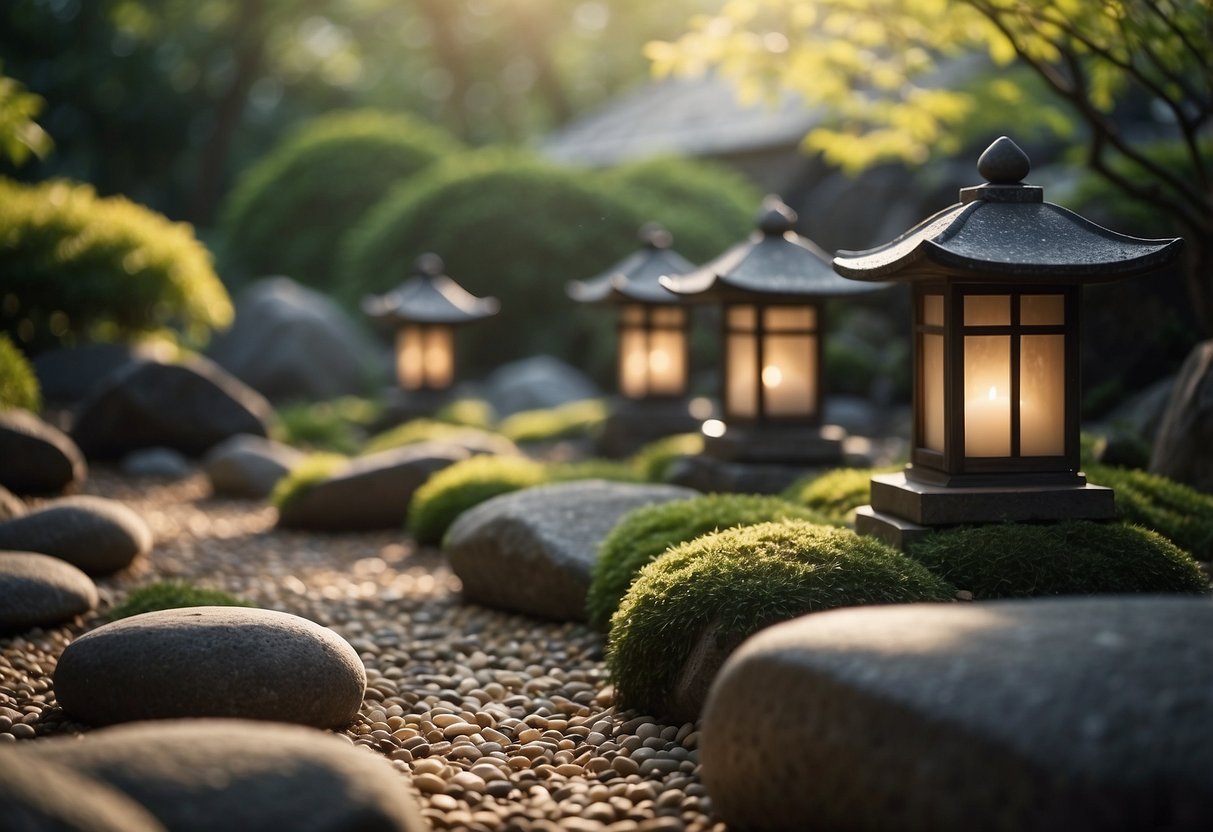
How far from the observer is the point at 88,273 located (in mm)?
12938

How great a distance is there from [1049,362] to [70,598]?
4776 mm

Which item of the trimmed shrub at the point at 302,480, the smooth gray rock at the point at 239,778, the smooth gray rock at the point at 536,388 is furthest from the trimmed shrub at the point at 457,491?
the smooth gray rock at the point at 536,388

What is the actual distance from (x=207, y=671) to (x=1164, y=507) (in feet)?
15.7

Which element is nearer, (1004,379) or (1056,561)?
(1056,561)

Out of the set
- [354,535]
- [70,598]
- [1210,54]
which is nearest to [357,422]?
[354,535]

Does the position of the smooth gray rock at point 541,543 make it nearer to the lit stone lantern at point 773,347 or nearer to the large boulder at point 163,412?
the lit stone lantern at point 773,347

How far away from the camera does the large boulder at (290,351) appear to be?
17234 millimetres

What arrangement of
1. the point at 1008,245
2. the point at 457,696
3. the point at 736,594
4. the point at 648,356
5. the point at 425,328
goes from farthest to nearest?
the point at 425,328 < the point at 648,356 < the point at 457,696 < the point at 1008,245 < the point at 736,594

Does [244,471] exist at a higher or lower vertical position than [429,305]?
lower

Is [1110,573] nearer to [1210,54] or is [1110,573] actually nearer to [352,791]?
[352,791]

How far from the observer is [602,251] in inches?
759

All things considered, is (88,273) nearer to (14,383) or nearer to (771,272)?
(14,383)

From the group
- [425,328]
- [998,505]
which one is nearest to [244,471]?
[425,328]

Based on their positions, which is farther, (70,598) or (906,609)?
(70,598)
